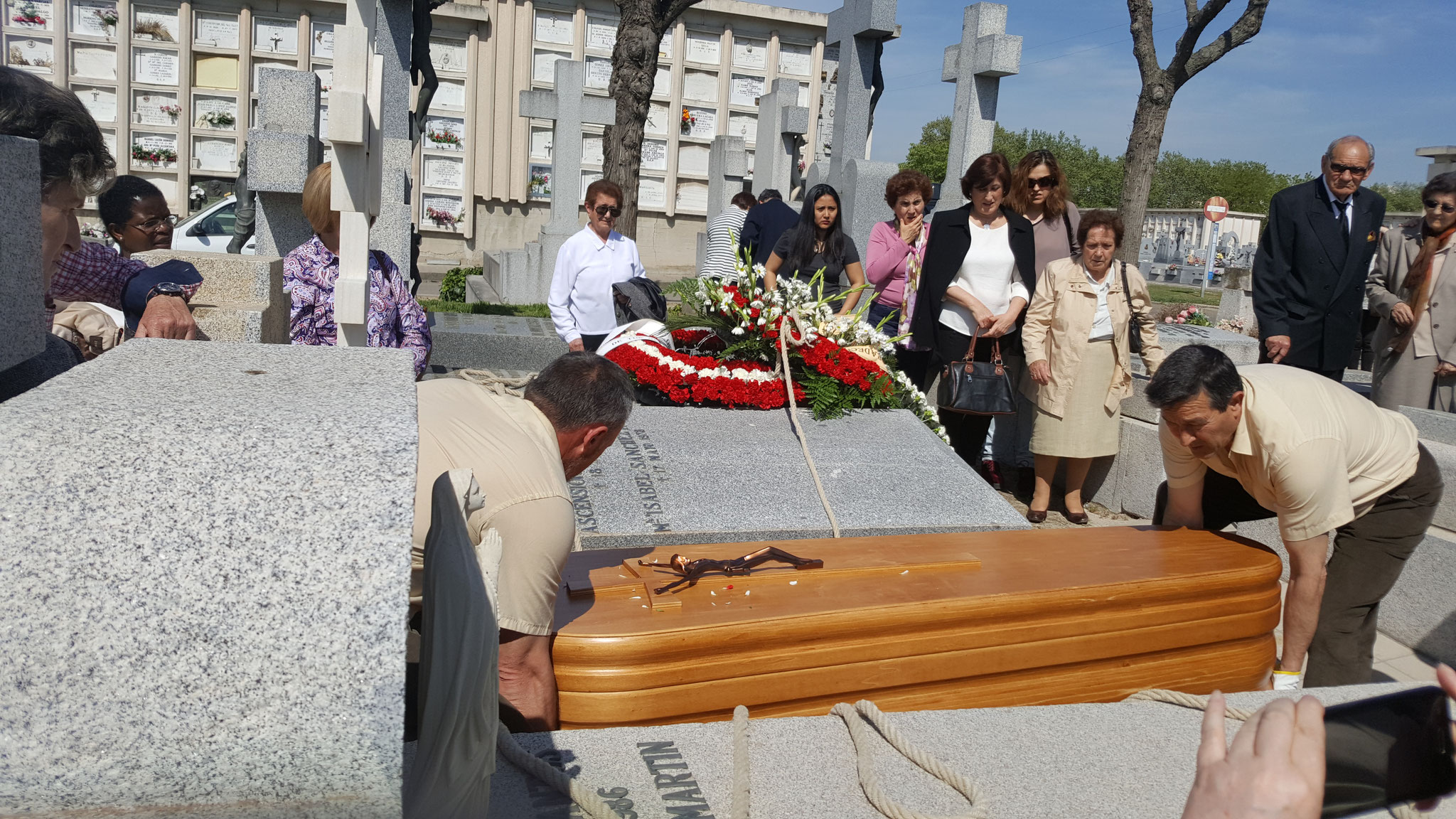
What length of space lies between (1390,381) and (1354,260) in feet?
2.10

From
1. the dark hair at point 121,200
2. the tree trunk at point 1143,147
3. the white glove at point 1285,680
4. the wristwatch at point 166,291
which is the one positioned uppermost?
the tree trunk at point 1143,147

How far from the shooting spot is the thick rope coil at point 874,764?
159 centimetres

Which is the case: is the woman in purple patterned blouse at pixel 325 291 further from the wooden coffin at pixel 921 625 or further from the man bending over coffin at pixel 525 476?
the man bending over coffin at pixel 525 476

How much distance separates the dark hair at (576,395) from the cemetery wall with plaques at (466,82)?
1403 cm

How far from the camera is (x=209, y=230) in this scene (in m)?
10.1

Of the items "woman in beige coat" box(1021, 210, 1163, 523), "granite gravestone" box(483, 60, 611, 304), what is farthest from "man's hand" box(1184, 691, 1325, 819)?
"granite gravestone" box(483, 60, 611, 304)

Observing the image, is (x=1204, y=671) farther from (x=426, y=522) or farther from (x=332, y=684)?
(x=332, y=684)

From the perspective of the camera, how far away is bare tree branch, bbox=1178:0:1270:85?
11391 mm

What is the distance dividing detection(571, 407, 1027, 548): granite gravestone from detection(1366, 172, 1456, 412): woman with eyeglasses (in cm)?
237

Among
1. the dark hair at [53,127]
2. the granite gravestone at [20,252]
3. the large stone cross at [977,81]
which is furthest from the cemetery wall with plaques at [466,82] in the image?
the granite gravestone at [20,252]

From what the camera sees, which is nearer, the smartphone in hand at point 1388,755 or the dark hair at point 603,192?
the smartphone in hand at point 1388,755

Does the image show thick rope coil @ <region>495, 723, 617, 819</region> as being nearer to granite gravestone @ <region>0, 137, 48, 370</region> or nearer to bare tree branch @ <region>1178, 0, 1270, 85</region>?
granite gravestone @ <region>0, 137, 48, 370</region>

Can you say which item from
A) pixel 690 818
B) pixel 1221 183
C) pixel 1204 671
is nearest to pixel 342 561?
pixel 690 818

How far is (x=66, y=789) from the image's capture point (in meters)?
0.88
